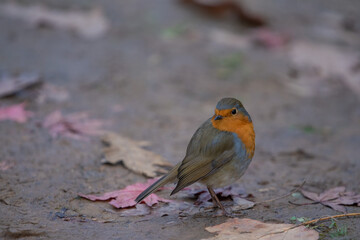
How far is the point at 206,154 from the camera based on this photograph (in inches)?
127

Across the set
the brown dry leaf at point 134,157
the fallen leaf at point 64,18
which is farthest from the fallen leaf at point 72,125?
the fallen leaf at point 64,18

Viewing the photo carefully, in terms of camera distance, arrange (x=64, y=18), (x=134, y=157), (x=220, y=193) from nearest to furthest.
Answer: (x=220, y=193) → (x=134, y=157) → (x=64, y=18)

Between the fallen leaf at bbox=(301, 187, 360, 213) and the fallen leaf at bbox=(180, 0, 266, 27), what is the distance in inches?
175

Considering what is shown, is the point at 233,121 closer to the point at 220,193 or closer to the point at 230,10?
the point at 220,193

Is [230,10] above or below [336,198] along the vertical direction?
above

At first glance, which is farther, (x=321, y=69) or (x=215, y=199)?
(x=321, y=69)

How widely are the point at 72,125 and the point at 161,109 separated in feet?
3.83

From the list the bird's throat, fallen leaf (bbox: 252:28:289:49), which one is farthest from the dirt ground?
the bird's throat

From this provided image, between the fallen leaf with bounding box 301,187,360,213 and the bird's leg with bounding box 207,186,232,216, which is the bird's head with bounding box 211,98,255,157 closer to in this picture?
the bird's leg with bounding box 207,186,232,216

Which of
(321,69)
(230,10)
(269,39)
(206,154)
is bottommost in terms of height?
(206,154)

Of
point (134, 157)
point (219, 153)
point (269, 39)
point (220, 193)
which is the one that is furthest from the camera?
point (269, 39)

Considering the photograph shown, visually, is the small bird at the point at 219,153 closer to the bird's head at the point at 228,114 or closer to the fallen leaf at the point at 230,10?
the bird's head at the point at 228,114

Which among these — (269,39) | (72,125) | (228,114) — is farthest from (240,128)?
(269,39)

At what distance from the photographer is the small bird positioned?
10.4ft
